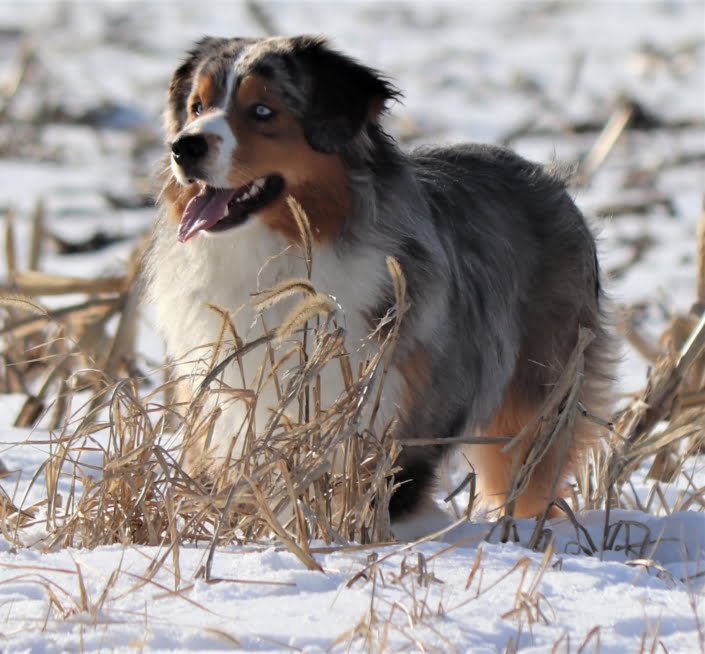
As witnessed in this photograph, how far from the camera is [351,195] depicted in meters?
4.49

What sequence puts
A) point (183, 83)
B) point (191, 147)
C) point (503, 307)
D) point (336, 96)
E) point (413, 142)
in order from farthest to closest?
point (413, 142)
point (503, 307)
point (183, 83)
point (336, 96)
point (191, 147)

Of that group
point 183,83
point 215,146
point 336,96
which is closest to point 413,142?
point 183,83

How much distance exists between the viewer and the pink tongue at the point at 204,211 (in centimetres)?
439

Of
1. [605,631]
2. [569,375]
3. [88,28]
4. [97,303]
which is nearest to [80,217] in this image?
[97,303]

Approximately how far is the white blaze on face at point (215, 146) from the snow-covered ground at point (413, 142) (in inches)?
36.2

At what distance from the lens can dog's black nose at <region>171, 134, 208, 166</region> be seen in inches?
166


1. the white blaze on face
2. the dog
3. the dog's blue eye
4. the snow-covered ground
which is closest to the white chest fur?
the dog

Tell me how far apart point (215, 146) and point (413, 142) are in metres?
7.58

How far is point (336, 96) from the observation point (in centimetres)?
451

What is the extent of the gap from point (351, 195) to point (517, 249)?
88 cm

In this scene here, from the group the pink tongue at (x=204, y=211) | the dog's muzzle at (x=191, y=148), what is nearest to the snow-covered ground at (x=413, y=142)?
the pink tongue at (x=204, y=211)

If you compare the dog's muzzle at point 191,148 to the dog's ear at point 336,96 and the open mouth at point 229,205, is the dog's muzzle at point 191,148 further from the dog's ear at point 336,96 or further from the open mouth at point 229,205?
the dog's ear at point 336,96

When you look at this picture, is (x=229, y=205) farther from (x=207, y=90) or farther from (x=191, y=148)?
(x=207, y=90)

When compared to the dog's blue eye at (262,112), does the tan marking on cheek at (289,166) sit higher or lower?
lower
